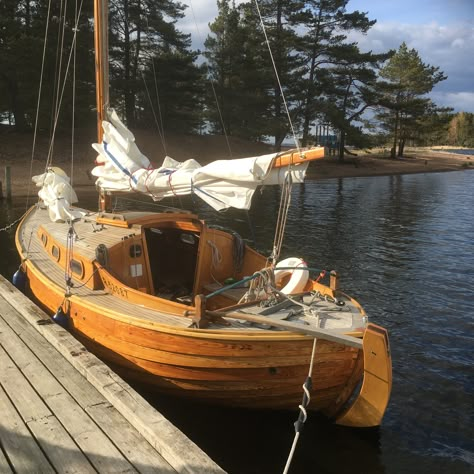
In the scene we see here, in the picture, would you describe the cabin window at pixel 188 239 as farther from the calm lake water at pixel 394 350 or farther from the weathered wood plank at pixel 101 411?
the weathered wood plank at pixel 101 411

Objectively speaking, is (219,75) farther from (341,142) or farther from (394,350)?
(394,350)

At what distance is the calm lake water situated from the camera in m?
6.59

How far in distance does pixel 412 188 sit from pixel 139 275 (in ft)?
Answer: 119

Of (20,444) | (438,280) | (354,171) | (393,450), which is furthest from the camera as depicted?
(354,171)

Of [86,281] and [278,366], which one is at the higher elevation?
[86,281]

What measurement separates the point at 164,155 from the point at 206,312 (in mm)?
35766

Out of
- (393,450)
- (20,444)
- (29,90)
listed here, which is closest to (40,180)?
(20,444)

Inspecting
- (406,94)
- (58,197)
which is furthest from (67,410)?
(406,94)

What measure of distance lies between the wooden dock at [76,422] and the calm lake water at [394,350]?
72.2 inches

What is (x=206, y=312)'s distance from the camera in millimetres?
6621

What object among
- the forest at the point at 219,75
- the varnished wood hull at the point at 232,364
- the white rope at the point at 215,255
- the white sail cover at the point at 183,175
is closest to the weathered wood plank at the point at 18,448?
the varnished wood hull at the point at 232,364

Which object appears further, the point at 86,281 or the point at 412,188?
the point at 412,188

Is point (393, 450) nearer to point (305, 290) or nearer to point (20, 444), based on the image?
point (305, 290)

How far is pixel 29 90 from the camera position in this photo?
115ft
